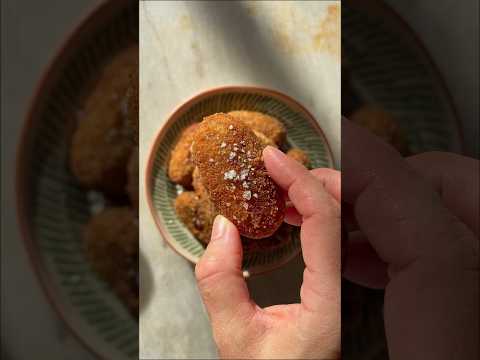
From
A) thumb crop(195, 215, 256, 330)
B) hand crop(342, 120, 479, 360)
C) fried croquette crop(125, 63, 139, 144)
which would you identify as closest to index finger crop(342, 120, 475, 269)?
hand crop(342, 120, 479, 360)

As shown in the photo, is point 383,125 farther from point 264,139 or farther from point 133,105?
point 133,105

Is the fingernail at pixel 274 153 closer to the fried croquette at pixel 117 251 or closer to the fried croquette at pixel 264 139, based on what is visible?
the fried croquette at pixel 264 139

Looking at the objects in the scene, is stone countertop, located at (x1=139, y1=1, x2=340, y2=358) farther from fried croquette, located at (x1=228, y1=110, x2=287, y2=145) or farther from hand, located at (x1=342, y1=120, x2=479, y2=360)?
hand, located at (x1=342, y1=120, x2=479, y2=360)

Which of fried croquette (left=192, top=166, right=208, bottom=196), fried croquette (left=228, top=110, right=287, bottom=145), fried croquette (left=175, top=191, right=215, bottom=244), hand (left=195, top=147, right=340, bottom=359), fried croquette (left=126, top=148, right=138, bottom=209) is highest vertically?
fried croquette (left=228, top=110, right=287, bottom=145)

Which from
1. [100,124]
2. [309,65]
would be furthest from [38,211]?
[309,65]

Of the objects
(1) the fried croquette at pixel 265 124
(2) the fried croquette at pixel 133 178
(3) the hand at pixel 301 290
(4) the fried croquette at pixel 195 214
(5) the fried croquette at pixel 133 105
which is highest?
(5) the fried croquette at pixel 133 105

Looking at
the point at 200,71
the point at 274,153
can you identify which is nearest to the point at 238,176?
the point at 274,153

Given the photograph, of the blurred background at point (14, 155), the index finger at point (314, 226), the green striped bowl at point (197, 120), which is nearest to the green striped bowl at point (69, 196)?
the blurred background at point (14, 155)
